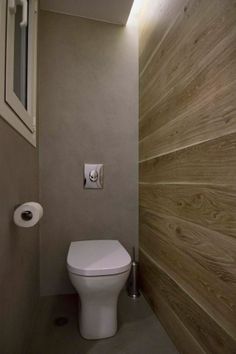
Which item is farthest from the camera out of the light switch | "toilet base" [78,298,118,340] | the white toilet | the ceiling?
the light switch

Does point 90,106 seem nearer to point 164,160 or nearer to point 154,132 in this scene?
point 154,132

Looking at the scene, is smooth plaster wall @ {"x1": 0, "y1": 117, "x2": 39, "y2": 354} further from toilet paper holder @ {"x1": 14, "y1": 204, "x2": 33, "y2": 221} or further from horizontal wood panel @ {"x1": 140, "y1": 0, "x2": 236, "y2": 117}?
horizontal wood panel @ {"x1": 140, "y1": 0, "x2": 236, "y2": 117}

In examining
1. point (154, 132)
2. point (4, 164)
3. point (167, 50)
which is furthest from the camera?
point (154, 132)

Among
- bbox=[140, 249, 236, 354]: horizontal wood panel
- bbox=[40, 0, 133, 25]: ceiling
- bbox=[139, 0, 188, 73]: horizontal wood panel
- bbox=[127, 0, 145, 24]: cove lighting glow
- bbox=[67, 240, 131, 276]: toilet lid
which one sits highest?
bbox=[127, 0, 145, 24]: cove lighting glow

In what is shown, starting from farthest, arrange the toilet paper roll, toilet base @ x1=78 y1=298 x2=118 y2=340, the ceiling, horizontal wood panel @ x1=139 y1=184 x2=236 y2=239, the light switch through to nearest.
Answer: the light switch < the ceiling < toilet base @ x1=78 y1=298 x2=118 y2=340 < the toilet paper roll < horizontal wood panel @ x1=139 y1=184 x2=236 y2=239

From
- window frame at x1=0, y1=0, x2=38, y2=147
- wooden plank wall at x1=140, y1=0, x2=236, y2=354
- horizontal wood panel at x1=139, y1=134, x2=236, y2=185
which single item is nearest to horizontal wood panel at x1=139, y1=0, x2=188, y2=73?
wooden plank wall at x1=140, y1=0, x2=236, y2=354

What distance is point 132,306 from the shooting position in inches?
61.7

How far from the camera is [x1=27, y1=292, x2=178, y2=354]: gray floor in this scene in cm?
117

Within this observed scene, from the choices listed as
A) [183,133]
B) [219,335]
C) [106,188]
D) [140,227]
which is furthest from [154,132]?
[219,335]

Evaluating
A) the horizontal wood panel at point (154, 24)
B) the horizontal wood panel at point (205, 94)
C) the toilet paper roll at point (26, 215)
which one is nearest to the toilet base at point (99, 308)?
the toilet paper roll at point (26, 215)

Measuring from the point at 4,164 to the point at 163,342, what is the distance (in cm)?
124

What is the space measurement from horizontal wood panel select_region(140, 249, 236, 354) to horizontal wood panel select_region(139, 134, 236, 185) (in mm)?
564

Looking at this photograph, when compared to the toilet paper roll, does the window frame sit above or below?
above

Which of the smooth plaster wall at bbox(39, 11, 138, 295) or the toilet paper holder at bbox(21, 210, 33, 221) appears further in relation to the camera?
the smooth plaster wall at bbox(39, 11, 138, 295)
